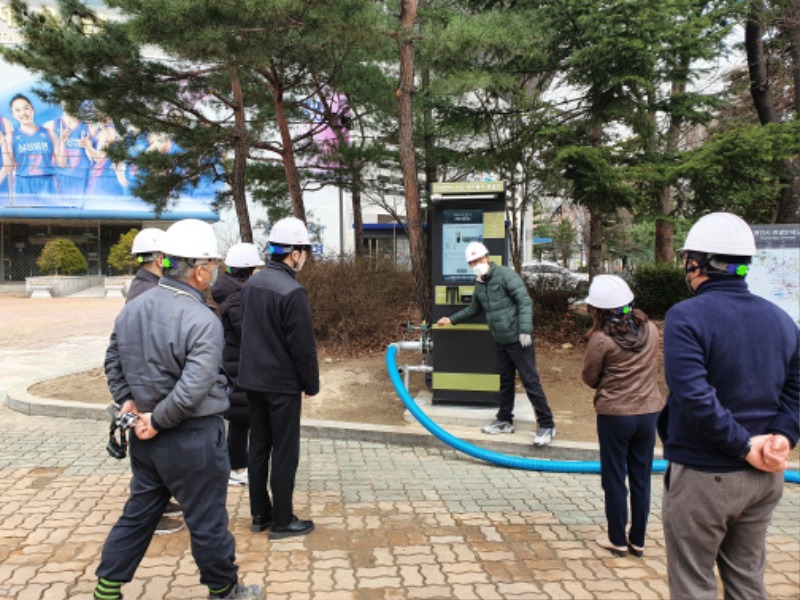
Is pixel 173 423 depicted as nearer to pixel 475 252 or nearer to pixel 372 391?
pixel 475 252

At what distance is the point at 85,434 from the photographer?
612 cm

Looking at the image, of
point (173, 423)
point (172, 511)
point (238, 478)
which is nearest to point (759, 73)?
point (238, 478)

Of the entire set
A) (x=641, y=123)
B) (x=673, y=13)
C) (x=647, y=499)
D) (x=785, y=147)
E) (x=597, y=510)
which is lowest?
(x=597, y=510)

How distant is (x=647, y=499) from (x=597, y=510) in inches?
30.1

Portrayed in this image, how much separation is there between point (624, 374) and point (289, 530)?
2.28m

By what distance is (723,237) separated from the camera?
7.24ft

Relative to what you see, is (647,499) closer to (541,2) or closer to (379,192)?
(541,2)

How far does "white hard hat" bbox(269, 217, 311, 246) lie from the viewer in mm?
3752

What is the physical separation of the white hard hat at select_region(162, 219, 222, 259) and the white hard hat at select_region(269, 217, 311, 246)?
84 centimetres

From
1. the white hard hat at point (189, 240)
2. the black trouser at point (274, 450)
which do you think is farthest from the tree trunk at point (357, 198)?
the white hard hat at point (189, 240)

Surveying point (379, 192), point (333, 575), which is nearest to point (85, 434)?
point (333, 575)

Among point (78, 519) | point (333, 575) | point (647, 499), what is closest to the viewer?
point (333, 575)

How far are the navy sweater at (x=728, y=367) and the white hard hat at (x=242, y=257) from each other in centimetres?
320

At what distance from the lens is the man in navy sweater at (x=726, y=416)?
210cm
